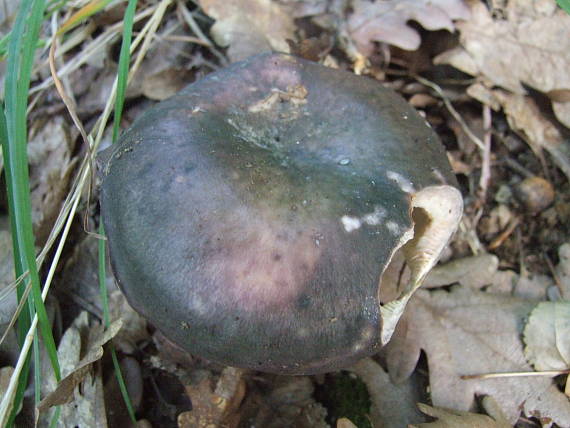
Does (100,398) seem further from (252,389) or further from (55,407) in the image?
(252,389)

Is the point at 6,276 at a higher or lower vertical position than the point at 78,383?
higher

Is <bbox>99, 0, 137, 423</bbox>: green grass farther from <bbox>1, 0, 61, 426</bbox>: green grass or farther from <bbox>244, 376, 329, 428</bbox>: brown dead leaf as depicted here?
<bbox>244, 376, 329, 428</bbox>: brown dead leaf

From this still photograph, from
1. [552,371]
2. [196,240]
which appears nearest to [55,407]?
[196,240]

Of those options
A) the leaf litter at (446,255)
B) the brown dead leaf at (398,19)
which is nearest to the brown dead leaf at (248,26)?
the leaf litter at (446,255)

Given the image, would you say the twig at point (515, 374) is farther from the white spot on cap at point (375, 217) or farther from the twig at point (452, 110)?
the twig at point (452, 110)

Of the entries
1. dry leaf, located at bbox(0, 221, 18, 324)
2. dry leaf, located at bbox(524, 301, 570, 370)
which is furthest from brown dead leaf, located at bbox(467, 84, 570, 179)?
dry leaf, located at bbox(0, 221, 18, 324)

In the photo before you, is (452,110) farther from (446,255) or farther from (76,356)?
(76,356)

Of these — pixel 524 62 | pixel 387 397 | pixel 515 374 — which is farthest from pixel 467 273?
pixel 524 62
